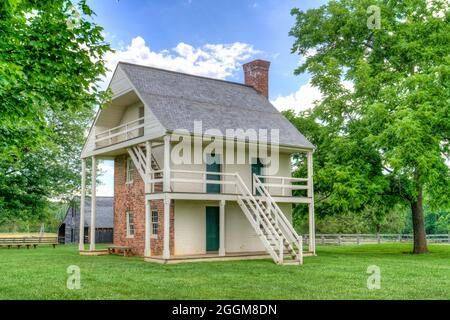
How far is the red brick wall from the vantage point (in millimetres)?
21375

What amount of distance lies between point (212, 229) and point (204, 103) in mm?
5765

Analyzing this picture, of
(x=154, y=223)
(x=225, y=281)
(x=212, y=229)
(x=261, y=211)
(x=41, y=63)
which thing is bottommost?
(x=225, y=281)

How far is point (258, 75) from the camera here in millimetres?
28453

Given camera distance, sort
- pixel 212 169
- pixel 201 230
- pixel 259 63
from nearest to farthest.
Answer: pixel 201 230 < pixel 212 169 < pixel 259 63

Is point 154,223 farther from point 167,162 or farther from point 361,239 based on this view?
point 361,239

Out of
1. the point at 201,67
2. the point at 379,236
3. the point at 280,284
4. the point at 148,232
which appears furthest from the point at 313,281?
the point at 379,236

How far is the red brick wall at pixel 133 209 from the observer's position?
21.4 m

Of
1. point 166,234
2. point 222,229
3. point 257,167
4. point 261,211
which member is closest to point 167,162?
point 166,234

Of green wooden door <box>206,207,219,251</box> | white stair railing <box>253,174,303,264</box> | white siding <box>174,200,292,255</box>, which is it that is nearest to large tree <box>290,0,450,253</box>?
white stair railing <box>253,174,303,264</box>

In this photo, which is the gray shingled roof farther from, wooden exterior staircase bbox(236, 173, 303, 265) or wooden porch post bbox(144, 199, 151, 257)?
wooden porch post bbox(144, 199, 151, 257)

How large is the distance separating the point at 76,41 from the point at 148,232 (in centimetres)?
897

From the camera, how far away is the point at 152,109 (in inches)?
778

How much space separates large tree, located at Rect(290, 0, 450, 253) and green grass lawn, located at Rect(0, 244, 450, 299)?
19.1 ft

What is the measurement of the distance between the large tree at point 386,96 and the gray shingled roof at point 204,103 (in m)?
2.87
